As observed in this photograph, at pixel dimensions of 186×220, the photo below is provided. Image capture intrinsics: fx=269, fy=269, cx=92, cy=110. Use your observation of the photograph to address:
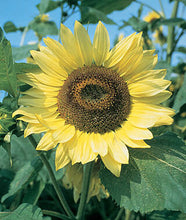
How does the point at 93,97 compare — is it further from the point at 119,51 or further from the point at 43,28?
the point at 43,28

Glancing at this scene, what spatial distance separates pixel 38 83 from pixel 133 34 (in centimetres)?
34

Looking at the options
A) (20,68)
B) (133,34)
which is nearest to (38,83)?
(20,68)

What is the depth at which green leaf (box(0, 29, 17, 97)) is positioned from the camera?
77 centimetres

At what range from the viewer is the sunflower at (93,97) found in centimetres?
79

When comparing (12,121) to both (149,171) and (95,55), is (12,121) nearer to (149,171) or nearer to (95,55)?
(95,55)

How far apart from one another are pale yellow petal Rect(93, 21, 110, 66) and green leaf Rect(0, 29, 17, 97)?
10.3 inches

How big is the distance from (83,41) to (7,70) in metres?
0.25

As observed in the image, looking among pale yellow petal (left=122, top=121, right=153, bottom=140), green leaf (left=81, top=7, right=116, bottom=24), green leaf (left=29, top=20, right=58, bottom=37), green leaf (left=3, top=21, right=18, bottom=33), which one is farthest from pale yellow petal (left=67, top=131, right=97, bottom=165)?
green leaf (left=3, top=21, right=18, bottom=33)

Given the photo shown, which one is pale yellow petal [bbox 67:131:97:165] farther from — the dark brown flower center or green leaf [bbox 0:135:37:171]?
green leaf [bbox 0:135:37:171]

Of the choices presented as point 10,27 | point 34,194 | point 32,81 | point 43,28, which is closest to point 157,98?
point 32,81

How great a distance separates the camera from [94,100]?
92 cm

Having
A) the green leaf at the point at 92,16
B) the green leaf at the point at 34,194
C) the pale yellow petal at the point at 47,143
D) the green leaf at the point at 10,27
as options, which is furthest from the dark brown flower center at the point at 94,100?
the green leaf at the point at 10,27

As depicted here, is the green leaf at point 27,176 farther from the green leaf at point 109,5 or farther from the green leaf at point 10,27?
the green leaf at point 10,27

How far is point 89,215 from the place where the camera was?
5.43 feet
